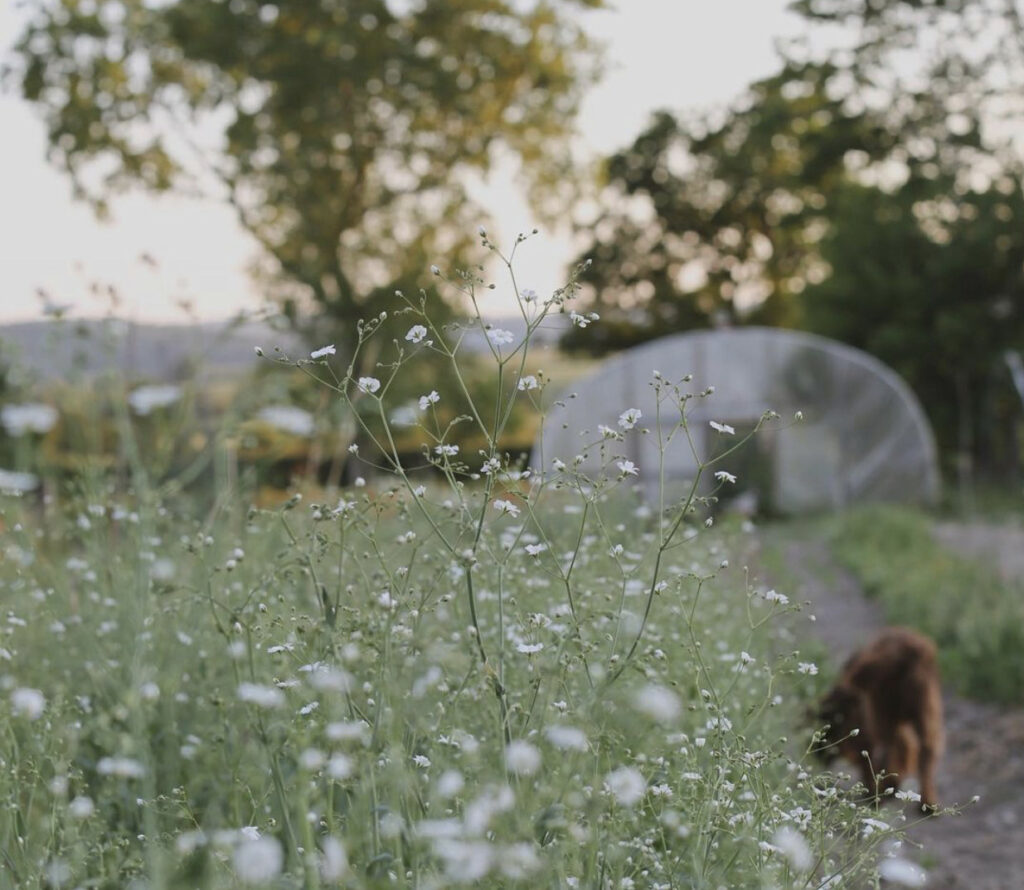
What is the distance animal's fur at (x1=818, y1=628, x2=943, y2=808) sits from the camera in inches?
174

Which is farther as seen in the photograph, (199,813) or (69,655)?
(69,655)

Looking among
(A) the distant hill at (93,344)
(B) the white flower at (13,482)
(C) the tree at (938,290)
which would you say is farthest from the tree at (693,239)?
(B) the white flower at (13,482)

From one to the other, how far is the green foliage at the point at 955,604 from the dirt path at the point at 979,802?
186 millimetres

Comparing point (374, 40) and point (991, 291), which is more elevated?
point (374, 40)

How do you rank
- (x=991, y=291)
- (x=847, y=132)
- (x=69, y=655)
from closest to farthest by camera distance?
(x=69, y=655) < (x=847, y=132) < (x=991, y=291)

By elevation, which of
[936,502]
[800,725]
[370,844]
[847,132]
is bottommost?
[936,502]

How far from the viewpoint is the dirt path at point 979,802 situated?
14.4ft

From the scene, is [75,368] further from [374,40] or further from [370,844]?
[374,40]

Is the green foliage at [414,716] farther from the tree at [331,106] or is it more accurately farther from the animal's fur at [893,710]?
the tree at [331,106]

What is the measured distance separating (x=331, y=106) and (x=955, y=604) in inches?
522

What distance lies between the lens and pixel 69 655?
3.64 meters

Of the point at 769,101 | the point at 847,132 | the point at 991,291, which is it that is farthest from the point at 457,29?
the point at 991,291

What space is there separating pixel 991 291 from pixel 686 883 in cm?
1937

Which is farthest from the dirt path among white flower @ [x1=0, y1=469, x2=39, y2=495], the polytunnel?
the polytunnel
